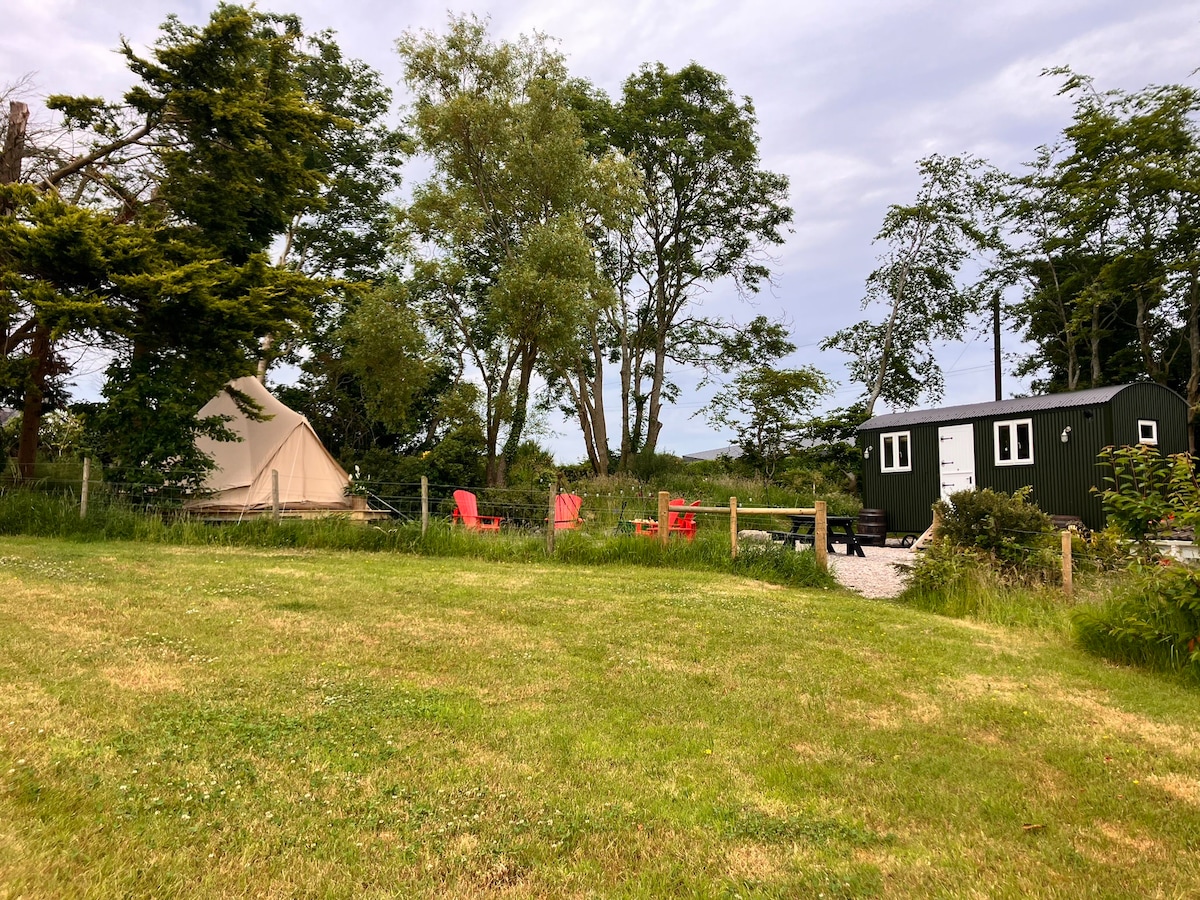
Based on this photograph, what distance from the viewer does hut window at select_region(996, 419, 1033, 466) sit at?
46.8 feet

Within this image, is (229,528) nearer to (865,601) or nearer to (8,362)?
(8,362)

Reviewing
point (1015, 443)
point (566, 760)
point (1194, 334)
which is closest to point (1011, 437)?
point (1015, 443)

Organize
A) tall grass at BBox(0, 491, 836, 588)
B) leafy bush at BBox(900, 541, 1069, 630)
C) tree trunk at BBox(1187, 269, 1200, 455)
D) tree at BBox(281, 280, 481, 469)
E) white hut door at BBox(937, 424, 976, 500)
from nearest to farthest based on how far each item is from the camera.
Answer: leafy bush at BBox(900, 541, 1069, 630)
tall grass at BBox(0, 491, 836, 588)
white hut door at BBox(937, 424, 976, 500)
tree at BBox(281, 280, 481, 469)
tree trunk at BBox(1187, 269, 1200, 455)

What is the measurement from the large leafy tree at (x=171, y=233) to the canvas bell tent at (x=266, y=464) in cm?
145

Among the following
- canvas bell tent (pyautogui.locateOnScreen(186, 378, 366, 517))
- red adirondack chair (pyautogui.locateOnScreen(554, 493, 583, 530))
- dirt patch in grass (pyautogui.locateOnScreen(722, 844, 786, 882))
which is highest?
canvas bell tent (pyautogui.locateOnScreen(186, 378, 366, 517))

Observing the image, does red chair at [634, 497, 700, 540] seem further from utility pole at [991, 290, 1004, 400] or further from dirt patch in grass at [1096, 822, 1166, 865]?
utility pole at [991, 290, 1004, 400]

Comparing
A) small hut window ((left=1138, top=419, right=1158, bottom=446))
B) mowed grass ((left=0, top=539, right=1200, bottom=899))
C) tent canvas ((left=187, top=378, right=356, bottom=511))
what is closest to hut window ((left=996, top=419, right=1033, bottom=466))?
small hut window ((left=1138, top=419, right=1158, bottom=446))

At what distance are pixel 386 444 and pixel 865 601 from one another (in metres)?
13.9

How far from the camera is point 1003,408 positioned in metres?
14.9

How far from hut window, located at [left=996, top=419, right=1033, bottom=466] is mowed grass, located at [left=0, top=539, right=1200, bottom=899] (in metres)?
10.3

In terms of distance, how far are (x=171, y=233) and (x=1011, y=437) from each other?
1695 cm

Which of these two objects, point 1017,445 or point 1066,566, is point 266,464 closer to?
point 1066,566

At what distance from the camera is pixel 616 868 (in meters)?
2.22

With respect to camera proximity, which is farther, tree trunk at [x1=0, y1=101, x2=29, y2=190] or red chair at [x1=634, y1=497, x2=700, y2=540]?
tree trunk at [x1=0, y1=101, x2=29, y2=190]
